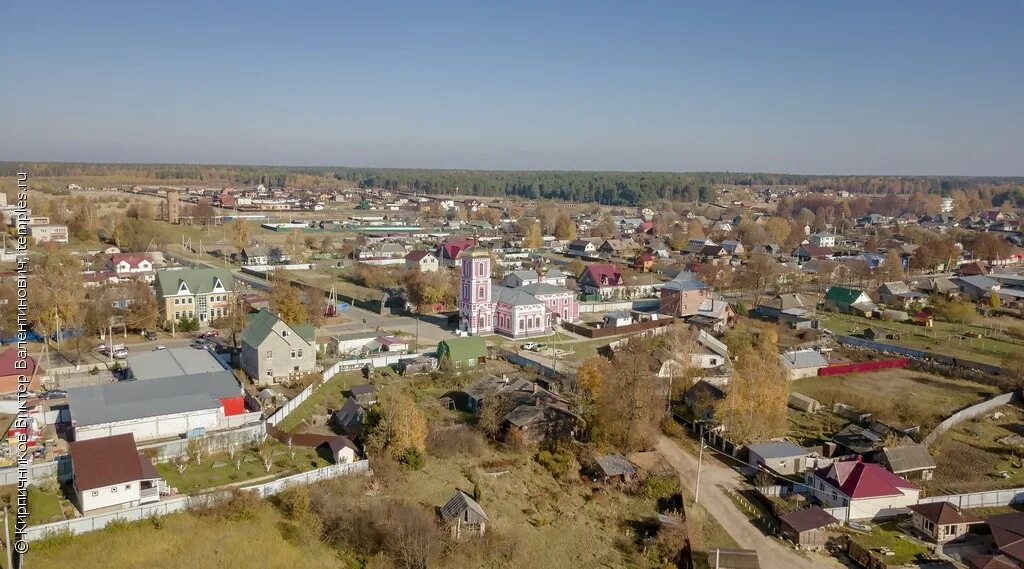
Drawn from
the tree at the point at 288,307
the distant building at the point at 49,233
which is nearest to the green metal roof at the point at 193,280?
the tree at the point at 288,307

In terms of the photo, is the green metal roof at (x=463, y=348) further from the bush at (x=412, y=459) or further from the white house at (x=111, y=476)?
the white house at (x=111, y=476)

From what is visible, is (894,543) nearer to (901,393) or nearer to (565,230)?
(901,393)

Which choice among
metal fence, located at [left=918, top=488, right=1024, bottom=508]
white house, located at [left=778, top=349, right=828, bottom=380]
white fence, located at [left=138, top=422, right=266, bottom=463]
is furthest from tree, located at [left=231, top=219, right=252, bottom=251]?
metal fence, located at [left=918, top=488, right=1024, bottom=508]

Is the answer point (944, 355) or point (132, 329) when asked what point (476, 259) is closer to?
point (132, 329)

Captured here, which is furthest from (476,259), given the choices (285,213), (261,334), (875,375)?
(285,213)

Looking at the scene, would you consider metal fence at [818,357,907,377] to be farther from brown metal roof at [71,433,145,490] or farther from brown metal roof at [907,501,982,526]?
brown metal roof at [71,433,145,490]

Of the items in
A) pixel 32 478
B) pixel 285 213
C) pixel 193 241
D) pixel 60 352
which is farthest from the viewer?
pixel 285 213
